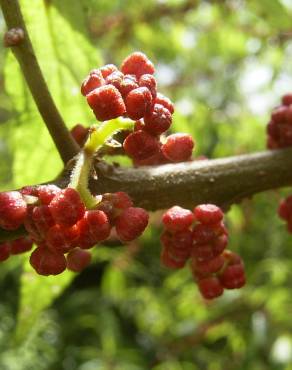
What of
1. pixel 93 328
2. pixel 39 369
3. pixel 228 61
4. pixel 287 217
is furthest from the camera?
pixel 228 61

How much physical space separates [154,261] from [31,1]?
1784 mm

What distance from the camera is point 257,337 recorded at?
7.74 ft

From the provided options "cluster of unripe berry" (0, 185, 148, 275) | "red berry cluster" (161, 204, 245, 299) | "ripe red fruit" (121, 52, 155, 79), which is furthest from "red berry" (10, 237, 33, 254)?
"ripe red fruit" (121, 52, 155, 79)

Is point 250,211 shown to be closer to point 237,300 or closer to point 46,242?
point 237,300

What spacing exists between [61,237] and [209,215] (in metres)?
0.28

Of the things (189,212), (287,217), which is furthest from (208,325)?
(189,212)

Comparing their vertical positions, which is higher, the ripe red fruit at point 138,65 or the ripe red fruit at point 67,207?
the ripe red fruit at point 138,65

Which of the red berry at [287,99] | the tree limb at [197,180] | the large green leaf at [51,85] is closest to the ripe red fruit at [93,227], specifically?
the tree limb at [197,180]

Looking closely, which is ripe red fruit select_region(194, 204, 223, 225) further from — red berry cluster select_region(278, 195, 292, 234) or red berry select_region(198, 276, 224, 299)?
red berry cluster select_region(278, 195, 292, 234)

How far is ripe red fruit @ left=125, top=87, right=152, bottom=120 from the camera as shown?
0.95 metres

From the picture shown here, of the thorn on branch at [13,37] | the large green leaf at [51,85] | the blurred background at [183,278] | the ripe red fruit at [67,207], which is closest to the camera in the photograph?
the ripe red fruit at [67,207]

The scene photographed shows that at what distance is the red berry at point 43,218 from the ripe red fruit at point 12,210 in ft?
0.06

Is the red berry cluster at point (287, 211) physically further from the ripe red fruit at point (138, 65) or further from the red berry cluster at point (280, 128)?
the ripe red fruit at point (138, 65)

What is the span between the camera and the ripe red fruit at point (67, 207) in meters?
0.87
